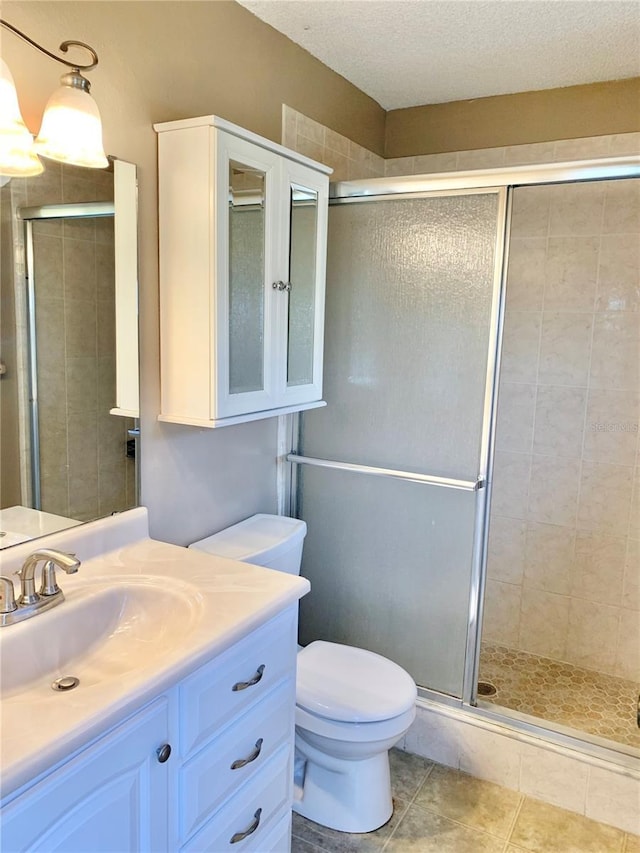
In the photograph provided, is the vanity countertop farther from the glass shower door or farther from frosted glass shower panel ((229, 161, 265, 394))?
the glass shower door

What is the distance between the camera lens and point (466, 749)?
2170 millimetres

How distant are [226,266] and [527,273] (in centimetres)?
150

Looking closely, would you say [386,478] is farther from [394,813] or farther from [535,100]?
[535,100]

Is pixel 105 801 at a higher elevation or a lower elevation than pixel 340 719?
higher

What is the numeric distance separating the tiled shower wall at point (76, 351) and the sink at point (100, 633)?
0.27m

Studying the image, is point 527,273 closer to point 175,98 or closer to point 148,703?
point 175,98

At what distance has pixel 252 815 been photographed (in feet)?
4.73

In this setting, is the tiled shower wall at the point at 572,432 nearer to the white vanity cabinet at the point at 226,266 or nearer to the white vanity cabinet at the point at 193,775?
the white vanity cabinet at the point at 226,266

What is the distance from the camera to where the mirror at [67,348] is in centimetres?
138

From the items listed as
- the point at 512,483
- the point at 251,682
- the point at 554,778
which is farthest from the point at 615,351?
the point at 251,682

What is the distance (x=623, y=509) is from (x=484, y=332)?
1109mm

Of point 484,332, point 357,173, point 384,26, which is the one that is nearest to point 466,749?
point 484,332

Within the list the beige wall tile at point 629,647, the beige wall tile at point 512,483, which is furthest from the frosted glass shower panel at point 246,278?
the beige wall tile at point 629,647

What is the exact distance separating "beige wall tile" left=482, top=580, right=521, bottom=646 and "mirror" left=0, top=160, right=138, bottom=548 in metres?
1.83
